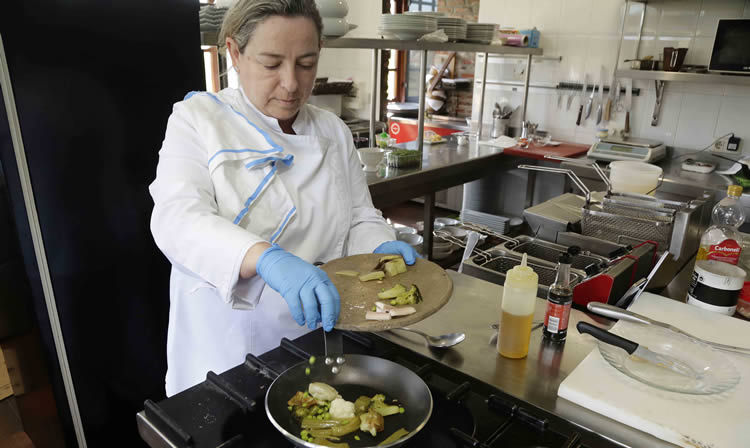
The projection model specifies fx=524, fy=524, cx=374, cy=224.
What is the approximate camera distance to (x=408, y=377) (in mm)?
1057

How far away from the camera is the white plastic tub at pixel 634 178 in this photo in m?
2.21

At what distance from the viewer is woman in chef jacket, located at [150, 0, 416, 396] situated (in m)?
1.17

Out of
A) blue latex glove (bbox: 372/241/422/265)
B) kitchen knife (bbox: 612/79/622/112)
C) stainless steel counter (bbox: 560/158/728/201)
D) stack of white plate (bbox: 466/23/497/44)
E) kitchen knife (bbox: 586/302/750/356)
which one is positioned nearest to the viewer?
kitchen knife (bbox: 586/302/750/356)

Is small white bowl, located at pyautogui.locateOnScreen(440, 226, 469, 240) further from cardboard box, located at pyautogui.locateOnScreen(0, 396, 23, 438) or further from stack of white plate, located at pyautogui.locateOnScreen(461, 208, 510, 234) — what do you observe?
cardboard box, located at pyautogui.locateOnScreen(0, 396, 23, 438)

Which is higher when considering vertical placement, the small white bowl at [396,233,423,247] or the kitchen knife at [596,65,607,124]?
the kitchen knife at [596,65,607,124]

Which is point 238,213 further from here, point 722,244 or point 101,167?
point 722,244

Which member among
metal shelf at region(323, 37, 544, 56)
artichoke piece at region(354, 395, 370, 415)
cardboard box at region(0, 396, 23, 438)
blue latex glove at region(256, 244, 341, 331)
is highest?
metal shelf at region(323, 37, 544, 56)

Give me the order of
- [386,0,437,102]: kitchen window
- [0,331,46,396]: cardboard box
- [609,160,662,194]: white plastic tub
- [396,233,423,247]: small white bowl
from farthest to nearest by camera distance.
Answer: [386,0,437,102]: kitchen window, [396,233,423,247]: small white bowl, [609,160,662,194]: white plastic tub, [0,331,46,396]: cardboard box

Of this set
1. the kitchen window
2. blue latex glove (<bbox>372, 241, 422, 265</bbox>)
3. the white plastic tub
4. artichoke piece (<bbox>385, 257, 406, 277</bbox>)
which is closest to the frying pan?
artichoke piece (<bbox>385, 257, 406, 277</bbox>)

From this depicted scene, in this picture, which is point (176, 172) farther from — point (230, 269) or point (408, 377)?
point (408, 377)

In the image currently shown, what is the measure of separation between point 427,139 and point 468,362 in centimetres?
310

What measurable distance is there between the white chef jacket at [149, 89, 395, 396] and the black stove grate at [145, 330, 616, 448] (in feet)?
0.70

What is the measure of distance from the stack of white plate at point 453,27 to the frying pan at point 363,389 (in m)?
2.68

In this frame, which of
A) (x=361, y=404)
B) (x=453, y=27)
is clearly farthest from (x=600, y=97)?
(x=361, y=404)
